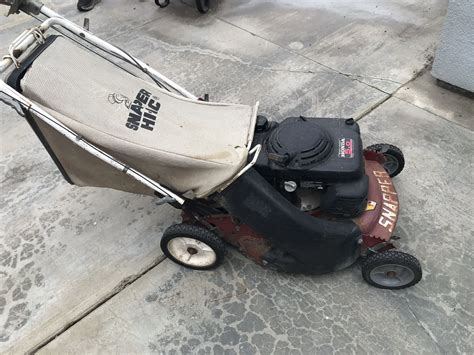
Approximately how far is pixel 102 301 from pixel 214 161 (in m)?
1.11

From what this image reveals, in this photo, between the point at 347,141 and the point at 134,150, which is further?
the point at 347,141

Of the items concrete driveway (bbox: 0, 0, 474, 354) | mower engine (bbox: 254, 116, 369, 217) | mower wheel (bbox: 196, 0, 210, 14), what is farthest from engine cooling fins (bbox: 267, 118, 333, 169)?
mower wheel (bbox: 196, 0, 210, 14)

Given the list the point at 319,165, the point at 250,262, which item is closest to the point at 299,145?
the point at 319,165

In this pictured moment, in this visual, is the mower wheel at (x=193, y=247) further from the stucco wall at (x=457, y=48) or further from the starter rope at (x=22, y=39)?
the stucco wall at (x=457, y=48)

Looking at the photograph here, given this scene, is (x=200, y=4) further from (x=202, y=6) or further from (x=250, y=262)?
(x=250, y=262)

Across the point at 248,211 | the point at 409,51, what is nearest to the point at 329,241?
the point at 248,211


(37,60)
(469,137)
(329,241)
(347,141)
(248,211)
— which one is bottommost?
(469,137)

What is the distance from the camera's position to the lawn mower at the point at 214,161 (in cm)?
212

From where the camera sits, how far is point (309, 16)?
16.1 ft

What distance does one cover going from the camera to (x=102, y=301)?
258 centimetres

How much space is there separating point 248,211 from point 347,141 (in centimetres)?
62

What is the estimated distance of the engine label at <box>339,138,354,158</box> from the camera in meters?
2.23

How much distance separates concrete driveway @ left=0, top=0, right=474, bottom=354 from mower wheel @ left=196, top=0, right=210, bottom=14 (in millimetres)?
723

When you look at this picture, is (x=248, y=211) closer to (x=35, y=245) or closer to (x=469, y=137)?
(x=35, y=245)
